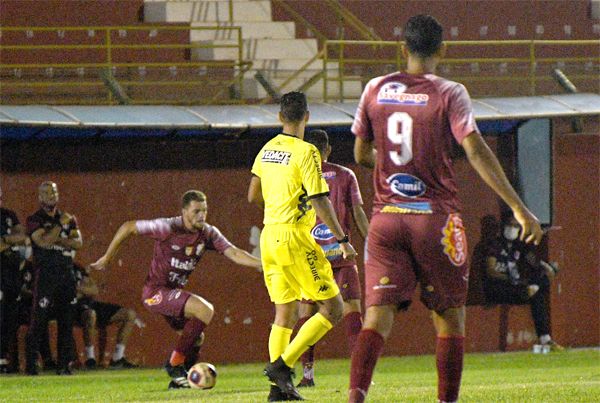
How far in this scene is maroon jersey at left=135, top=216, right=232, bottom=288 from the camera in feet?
40.1

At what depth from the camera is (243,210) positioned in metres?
16.7

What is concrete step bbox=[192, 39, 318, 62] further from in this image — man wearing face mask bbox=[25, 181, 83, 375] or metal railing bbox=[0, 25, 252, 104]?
man wearing face mask bbox=[25, 181, 83, 375]

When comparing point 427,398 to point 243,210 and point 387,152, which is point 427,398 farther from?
point 243,210

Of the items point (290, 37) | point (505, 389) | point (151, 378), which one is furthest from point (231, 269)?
point (505, 389)

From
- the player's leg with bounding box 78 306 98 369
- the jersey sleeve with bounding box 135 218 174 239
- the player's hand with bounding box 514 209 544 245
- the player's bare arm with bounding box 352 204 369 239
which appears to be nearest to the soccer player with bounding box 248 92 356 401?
the player's bare arm with bounding box 352 204 369 239

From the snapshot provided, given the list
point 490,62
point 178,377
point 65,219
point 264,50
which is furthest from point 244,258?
point 490,62

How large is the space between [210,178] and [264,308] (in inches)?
68.6

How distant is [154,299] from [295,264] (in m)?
2.81

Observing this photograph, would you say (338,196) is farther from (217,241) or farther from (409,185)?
(409,185)

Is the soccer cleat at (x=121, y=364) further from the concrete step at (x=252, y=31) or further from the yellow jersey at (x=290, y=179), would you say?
the yellow jersey at (x=290, y=179)

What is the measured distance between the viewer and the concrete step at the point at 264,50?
19547mm

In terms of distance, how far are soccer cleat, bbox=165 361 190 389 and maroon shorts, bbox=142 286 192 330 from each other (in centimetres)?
56

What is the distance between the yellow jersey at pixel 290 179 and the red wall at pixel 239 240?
6700 mm

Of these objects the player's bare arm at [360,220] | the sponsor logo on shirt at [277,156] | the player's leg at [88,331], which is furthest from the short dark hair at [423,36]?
the player's leg at [88,331]
